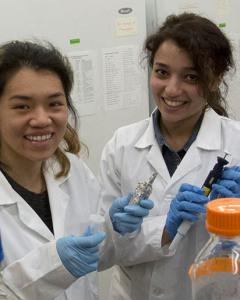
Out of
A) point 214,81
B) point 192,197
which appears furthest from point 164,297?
point 214,81

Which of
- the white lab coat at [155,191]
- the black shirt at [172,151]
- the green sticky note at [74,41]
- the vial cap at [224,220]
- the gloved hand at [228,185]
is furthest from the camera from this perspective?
the green sticky note at [74,41]

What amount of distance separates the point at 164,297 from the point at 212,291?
658 millimetres

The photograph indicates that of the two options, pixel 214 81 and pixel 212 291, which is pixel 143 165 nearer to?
pixel 214 81

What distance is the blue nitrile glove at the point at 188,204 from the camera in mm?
1061

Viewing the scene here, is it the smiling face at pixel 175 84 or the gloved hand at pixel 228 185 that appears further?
the smiling face at pixel 175 84

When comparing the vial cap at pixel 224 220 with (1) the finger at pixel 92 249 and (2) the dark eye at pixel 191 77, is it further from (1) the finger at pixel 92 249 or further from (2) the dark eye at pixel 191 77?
(2) the dark eye at pixel 191 77

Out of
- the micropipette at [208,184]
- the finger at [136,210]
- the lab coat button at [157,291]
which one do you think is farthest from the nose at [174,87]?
the lab coat button at [157,291]

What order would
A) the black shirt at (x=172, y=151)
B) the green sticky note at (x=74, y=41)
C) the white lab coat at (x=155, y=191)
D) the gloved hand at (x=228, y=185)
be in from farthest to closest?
the green sticky note at (x=74, y=41) → the black shirt at (x=172, y=151) → the white lab coat at (x=155, y=191) → the gloved hand at (x=228, y=185)

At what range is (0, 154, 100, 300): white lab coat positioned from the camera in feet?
3.08

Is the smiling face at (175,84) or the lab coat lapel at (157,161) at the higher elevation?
the smiling face at (175,84)

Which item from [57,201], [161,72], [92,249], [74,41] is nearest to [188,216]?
[92,249]

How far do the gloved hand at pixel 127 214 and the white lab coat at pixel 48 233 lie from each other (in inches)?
4.4

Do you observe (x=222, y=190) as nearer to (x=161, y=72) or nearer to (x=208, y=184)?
(x=208, y=184)

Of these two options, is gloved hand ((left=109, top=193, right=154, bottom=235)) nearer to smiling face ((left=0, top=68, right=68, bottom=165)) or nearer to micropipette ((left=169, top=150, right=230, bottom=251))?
micropipette ((left=169, top=150, right=230, bottom=251))
